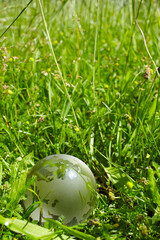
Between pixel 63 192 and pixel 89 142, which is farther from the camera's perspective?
pixel 89 142

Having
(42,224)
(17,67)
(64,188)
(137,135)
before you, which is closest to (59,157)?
(64,188)

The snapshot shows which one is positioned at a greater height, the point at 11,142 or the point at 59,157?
the point at 59,157

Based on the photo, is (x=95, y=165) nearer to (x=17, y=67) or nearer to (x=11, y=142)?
(x=11, y=142)

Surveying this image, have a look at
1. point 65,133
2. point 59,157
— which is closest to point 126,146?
point 65,133

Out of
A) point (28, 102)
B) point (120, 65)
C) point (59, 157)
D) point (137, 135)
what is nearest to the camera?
point (59, 157)

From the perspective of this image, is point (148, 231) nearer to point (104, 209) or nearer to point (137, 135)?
point (104, 209)

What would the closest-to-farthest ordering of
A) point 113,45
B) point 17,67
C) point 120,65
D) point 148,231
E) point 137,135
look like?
point 148,231
point 137,135
point 17,67
point 120,65
point 113,45

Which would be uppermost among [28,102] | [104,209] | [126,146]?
[28,102]

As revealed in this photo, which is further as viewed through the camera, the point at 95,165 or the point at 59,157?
the point at 95,165
